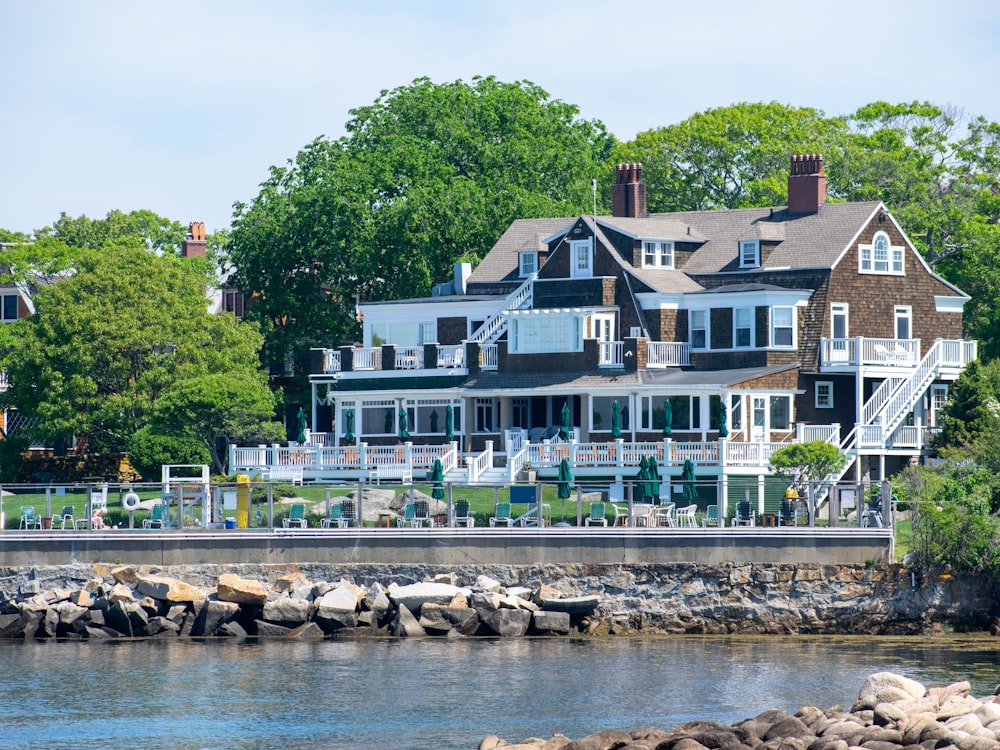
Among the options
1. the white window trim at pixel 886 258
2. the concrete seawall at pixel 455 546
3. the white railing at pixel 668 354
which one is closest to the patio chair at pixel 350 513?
the concrete seawall at pixel 455 546

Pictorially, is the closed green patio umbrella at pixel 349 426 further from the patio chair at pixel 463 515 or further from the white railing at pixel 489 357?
the patio chair at pixel 463 515

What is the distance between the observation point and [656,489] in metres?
47.6

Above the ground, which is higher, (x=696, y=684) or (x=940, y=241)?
(x=940, y=241)

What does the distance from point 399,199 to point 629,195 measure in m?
8.81

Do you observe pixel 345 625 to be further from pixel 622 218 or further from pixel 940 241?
pixel 940 241

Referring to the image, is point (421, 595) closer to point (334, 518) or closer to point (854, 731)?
Answer: point (334, 518)

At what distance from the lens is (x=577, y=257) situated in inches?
2584

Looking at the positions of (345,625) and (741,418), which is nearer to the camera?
(345,625)

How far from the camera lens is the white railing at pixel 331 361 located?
222 ft

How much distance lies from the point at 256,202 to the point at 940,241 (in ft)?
82.2

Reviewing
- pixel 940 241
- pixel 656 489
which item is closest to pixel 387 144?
pixel 940 241

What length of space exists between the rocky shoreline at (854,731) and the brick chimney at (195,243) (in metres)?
72.2

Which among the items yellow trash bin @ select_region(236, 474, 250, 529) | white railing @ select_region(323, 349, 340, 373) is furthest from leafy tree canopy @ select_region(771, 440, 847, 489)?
white railing @ select_region(323, 349, 340, 373)

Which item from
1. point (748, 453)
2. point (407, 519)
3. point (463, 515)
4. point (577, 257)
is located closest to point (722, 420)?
point (748, 453)
